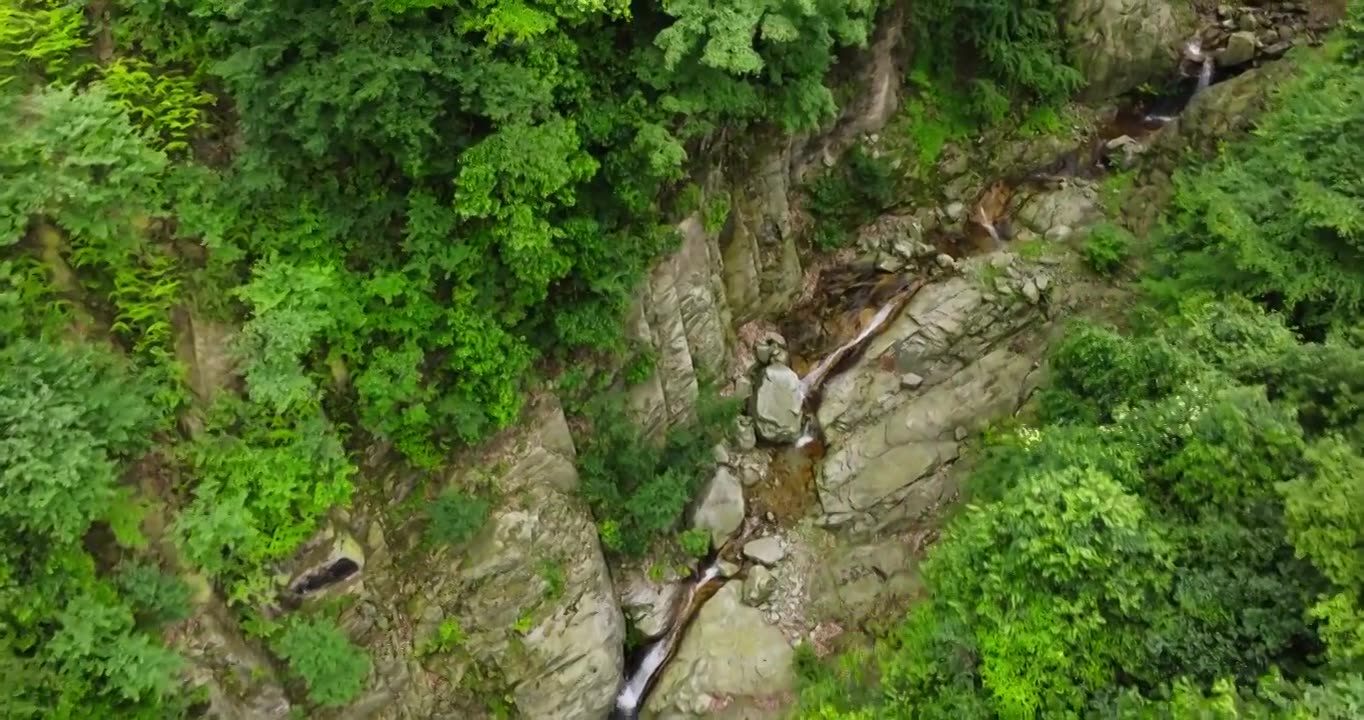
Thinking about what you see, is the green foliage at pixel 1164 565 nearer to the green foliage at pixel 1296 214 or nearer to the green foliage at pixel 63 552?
the green foliage at pixel 1296 214

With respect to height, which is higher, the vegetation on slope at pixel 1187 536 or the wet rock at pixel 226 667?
the vegetation on slope at pixel 1187 536

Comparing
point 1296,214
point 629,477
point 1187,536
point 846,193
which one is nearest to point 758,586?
point 629,477

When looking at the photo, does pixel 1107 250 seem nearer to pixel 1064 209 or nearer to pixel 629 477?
pixel 1064 209

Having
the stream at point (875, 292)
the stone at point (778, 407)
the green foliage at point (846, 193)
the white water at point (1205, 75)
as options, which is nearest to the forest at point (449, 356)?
the stream at point (875, 292)

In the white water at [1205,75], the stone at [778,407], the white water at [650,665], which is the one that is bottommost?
the white water at [650,665]

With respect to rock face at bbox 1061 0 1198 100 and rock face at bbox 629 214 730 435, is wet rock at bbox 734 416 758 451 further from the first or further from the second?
rock face at bbox 1061 0 1198 100

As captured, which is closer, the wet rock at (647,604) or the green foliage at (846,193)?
the wet rock at (647,604)

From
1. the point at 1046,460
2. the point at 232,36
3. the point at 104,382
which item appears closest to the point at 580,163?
the point at 232,36
